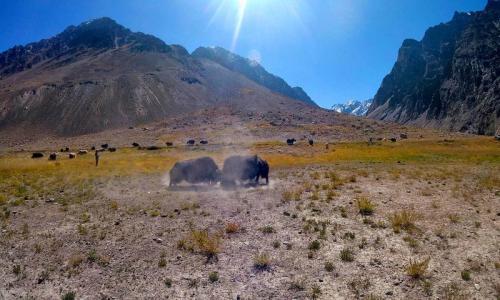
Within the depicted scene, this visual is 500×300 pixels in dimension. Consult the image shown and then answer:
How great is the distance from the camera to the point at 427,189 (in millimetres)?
25906

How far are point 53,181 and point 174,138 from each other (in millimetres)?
72687

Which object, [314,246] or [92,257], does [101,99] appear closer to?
[92,257]

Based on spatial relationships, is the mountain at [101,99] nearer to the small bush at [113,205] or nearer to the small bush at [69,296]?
the small bush at [113,205]

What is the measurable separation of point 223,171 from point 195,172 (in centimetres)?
222

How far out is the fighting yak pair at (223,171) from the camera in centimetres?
3070

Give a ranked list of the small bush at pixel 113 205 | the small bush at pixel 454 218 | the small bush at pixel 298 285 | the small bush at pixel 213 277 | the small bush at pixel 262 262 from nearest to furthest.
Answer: the small bush at pixel 298 285
the small bush at pixel 213 277
the small bush at pixel 262 262
the small bush at pixel 454 218
the small bush at pixel 113 205

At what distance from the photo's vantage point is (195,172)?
31.2 m

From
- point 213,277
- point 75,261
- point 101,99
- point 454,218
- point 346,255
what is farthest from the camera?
point 101,99

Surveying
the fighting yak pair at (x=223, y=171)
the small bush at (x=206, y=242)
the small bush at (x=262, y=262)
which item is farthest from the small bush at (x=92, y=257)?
the fighting yak pair at (x=223, y=171)

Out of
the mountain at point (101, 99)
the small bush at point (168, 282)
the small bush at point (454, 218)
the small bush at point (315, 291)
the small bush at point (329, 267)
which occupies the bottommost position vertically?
the small bush at point (168, 282)

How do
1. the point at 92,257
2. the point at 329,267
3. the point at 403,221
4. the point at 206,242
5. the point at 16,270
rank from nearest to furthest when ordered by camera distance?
the point at 329,267
the point at 16,270
the point at 92,257
the point at 206,242
the point at 403,221

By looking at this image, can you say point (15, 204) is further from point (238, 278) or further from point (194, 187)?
point (238, 278)

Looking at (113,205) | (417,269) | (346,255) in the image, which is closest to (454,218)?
(417,269)

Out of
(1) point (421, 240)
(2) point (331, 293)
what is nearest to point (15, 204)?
→ (2) point (331, 293)
